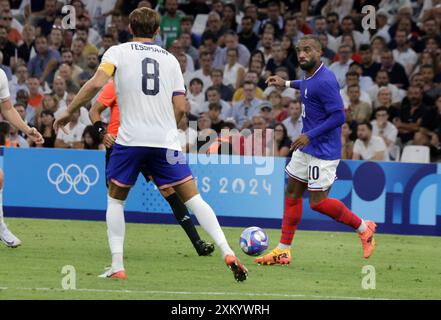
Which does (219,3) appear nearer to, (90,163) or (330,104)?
(90,163)

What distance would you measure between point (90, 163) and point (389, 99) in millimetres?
5473

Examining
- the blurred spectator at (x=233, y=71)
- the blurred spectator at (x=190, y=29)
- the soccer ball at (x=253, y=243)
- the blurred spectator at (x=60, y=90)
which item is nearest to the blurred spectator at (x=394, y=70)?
the blurred spectator at (x=233, y=71)

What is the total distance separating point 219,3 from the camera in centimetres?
2139

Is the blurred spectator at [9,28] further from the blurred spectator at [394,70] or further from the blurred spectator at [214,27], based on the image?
the blurred spectator at [394,70]

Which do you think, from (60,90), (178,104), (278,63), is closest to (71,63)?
(60,90)

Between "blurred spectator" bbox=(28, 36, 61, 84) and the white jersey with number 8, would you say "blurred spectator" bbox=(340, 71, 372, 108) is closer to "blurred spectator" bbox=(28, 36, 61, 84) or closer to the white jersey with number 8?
"blurred spectator" bbox=(28, 36, 61, 84)

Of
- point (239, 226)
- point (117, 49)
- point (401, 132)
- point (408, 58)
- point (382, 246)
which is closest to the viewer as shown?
point (117, 49)

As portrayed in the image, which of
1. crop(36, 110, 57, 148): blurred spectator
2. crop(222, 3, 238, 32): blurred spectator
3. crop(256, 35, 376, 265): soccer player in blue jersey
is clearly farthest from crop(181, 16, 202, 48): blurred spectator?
crop(256, 35, 376, 265): soccer player in blue jersey

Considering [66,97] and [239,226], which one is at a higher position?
[66,97]

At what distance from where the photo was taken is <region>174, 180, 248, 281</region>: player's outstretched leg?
9.48 metres

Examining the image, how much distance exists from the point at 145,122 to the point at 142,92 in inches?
10.3

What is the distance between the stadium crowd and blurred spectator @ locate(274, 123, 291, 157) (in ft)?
0.05

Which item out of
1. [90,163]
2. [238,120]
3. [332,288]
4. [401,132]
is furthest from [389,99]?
[332,288]

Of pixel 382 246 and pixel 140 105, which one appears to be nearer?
pixel 140 105
